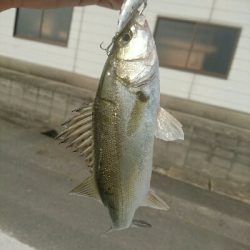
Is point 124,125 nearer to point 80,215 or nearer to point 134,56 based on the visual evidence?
point 134,56

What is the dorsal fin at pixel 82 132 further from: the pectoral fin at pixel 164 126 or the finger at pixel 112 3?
the finger at pixel 112 3

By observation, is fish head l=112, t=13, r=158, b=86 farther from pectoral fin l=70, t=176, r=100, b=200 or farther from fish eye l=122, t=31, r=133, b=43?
pectoral fin l=70, t=176, r=100, b=200

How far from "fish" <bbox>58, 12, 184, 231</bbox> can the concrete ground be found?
3.29 meters

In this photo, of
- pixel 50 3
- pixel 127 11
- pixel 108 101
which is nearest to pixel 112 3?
pixel 50 3

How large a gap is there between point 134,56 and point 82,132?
399mm

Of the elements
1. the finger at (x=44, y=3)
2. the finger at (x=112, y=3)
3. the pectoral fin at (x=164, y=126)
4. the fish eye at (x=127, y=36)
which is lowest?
the pectoral fin at (x=164, y=126)

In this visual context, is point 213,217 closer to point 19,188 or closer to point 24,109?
point 19,188

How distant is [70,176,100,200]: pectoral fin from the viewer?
4.94 ft

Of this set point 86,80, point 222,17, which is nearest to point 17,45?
point 86,80

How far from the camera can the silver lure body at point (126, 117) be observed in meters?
1.40

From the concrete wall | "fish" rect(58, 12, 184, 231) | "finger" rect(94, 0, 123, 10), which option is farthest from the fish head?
the concrete wall

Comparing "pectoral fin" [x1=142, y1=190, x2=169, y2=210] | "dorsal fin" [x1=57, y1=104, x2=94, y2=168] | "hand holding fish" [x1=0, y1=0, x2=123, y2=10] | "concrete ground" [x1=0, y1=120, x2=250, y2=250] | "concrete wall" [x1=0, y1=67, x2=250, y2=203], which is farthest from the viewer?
"concrete wall" [x1=0, y1=67, x2=250, y2=203]

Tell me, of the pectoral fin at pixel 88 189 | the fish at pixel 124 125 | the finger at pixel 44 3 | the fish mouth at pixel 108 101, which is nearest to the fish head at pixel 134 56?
the fish at pixel 124 125

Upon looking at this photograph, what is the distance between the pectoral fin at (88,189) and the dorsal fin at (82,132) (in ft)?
0.32
